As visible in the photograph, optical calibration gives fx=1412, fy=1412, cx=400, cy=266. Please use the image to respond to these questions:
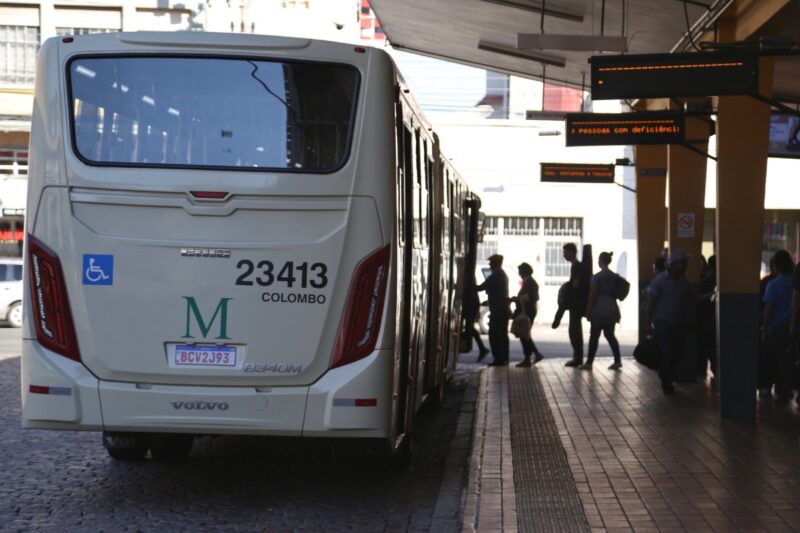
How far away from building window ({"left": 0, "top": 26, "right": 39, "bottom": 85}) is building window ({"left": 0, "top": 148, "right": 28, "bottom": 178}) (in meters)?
3.67

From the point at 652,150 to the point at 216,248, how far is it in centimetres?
1556

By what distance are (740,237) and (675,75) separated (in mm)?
2714

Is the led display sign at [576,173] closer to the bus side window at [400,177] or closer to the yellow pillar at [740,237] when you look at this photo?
the yellow pillar at [740,237]

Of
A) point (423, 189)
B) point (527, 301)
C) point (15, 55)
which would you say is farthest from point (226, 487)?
point (15, 55)

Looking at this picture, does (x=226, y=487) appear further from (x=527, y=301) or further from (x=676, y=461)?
(x=527, y=301)

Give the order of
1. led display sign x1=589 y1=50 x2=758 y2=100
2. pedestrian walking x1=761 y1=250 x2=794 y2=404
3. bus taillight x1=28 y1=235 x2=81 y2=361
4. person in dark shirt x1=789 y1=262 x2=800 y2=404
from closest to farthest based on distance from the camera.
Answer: bus taillight x1=28 y1=235 x2=81 y2=361 < led display sign x1=589 y1=50 x2=758 y2=100 < person in dark shirt x1=789 y1=262 x2=800 y2=404 < pedestrian walking x1=761 y1=250 x2=794 y2=404

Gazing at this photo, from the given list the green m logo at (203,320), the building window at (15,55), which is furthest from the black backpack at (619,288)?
the building window at (15,55)

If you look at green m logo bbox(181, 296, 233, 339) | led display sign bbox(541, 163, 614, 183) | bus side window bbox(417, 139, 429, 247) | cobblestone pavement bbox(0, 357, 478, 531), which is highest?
led display sign bbox(541, 163, 614, 183)

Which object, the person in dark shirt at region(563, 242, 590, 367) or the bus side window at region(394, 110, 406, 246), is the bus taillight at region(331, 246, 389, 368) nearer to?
the bus side window at region(394, 110, 406, 246)

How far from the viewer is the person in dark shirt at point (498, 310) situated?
23141 millimetres

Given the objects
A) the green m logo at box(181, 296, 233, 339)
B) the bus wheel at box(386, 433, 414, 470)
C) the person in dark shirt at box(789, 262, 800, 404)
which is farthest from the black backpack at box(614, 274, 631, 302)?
the green m logo at box(181, 296, 233, 339)

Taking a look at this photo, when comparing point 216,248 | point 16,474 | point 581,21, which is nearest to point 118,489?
point 16,474

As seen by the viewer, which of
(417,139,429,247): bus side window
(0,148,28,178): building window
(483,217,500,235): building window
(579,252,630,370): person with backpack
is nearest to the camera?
(417,139,429,247): bus side window

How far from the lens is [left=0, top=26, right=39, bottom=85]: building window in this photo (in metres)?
48.8
